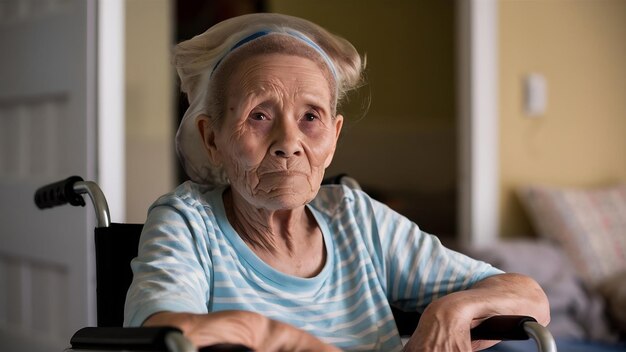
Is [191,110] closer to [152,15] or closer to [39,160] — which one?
[39,160]

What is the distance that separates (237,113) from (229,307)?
26 centimetres

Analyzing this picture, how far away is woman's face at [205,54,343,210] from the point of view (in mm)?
1032

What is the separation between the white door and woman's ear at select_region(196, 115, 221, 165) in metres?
0.86

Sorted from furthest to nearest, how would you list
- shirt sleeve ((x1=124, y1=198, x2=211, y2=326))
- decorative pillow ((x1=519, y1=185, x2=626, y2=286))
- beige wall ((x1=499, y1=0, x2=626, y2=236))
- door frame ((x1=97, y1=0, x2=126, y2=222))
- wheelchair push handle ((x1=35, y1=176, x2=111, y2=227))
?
beige wall ((x1=499, y1=0, x2=626, y2=236))
decorative pillow ((x1=519, y1=185, x2=626, y2=286))
door frame ((x1=97, y1=0, x2=126, y2=222))
wheelchair push handle ((x1=35, y1=176, x2=111, y2=227))
shirt sleeve ((x1=124, y1=198, x2=211, y2=326))

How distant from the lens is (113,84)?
1.91 metres

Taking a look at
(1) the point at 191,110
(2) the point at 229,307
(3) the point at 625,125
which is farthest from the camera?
(3) the point at 625,125

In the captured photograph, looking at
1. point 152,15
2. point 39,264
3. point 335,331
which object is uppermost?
point 152,15

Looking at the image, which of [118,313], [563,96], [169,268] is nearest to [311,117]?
[169,268]

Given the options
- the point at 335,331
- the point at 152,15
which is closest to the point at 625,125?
the point at 152,15

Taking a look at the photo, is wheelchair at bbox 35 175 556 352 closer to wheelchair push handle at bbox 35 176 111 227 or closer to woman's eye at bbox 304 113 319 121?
wheelchair push handle at bbox 35 176 111 227

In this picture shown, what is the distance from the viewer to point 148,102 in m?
3.11

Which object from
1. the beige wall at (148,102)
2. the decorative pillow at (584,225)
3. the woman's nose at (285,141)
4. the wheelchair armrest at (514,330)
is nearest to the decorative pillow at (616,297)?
the decorative pillow at (584,225)

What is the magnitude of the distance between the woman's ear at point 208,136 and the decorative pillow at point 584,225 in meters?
1.88

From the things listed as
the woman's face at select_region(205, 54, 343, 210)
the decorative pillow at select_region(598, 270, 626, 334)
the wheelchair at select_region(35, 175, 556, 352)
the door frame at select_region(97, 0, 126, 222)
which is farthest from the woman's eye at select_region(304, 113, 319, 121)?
the decorative pillow at select_region(598, 270, 626, 334)
